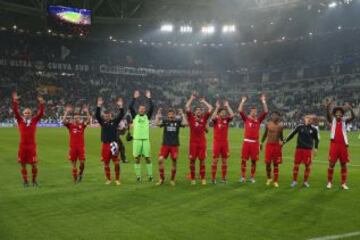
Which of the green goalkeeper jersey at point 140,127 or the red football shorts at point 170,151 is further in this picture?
the green goalkeeper jersey at point 140,127

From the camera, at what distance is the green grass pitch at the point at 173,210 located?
316 inches

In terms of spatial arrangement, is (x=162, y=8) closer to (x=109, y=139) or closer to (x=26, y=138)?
(x=109, y=139)

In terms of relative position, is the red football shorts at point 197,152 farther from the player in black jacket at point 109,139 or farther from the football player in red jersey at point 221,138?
the player in black jacket at point 109,139

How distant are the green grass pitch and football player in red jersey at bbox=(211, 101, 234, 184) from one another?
576 millimetres

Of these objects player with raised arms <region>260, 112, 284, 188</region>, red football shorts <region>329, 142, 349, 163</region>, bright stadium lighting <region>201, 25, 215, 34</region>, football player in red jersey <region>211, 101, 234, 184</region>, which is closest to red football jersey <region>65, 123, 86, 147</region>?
football player in red jersey <region>211, 101, 234, 184</region>

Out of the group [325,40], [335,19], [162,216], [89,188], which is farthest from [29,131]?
[325,40]

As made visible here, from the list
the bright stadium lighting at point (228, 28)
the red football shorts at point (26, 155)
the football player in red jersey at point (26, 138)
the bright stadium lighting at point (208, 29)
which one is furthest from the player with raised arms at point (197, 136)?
the bright stadium lighting at point (228, 28)

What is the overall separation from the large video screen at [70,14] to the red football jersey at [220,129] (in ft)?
105

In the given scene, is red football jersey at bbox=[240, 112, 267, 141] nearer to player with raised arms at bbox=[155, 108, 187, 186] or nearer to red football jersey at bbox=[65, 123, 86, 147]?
player with raised arms at bbox=[155, 108, 187, 186]

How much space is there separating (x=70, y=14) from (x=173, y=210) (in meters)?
36.1

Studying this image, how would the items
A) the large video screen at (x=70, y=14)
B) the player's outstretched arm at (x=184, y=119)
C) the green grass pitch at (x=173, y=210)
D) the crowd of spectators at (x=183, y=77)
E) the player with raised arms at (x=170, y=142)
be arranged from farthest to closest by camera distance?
the crowd of spectators at (x=183, y=77)
the large video screen at (x=70, y=14)
the player's outstretched arm at (x=184, y=119)
the player with raised arms at (x=170, y=142)
the green grass pitch at (x=173, y=210)

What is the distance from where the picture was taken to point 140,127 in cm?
1348

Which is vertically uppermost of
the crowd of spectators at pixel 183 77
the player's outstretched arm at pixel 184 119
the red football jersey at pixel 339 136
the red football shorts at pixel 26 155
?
the crowd of spectators at pixel 183 77

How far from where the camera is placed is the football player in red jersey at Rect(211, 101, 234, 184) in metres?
13.4
